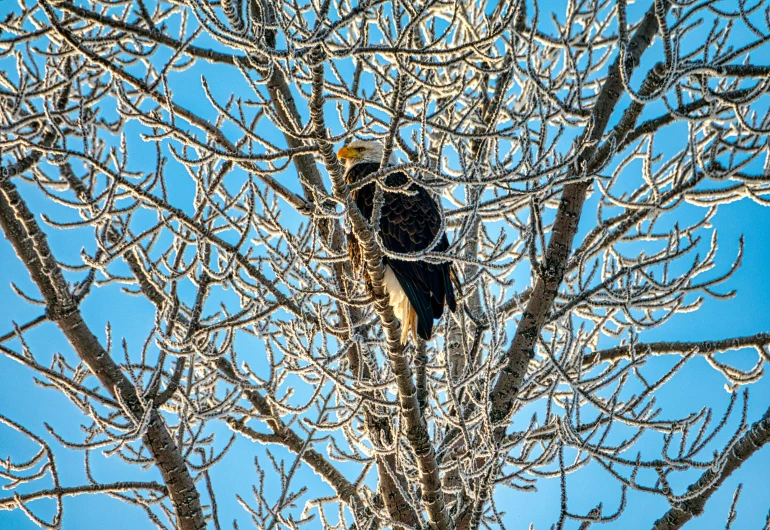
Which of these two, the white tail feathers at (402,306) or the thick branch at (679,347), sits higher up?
the white tail feathers at (402,306)

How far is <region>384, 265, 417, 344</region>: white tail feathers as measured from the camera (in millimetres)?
4137

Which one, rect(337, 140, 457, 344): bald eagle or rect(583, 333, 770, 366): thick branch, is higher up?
rect(337, 140, 457, 344): bald eagle

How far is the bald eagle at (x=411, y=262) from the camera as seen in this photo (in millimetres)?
3930

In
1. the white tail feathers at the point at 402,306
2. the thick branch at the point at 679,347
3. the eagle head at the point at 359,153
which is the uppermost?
the eagle head at the point at 359,153

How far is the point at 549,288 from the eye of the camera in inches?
140

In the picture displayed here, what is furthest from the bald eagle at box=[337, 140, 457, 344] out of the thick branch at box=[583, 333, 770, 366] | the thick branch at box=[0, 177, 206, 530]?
the thick branch at box=[0, 177, 206, 530]

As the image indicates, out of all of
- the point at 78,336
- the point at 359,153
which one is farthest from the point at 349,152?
the point at 78,336

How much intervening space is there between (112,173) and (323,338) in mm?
1164

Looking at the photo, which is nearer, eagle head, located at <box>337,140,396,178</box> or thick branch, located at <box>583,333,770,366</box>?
thick branch, located at <box>583,333,770,366</box>

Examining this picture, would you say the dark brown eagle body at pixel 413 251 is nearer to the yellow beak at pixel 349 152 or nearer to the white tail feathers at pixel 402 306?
the white tail feathers at pixel 402 306

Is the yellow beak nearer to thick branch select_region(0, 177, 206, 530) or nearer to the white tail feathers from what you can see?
the white tail feathers

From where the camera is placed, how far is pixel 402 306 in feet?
14.5

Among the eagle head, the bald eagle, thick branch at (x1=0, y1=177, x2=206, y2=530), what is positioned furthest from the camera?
the eagle head

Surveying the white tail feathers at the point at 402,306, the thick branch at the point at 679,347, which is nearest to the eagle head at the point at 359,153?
the white tail feathers at the point at 402,306
